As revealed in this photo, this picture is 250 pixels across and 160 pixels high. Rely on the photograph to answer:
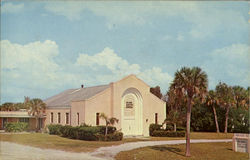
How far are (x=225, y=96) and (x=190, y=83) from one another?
25.4m

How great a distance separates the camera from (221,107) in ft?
145

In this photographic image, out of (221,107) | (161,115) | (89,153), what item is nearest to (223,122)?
(221,107)

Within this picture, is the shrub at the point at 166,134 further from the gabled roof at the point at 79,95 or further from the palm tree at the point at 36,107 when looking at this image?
the palm tree at the point at 36,107

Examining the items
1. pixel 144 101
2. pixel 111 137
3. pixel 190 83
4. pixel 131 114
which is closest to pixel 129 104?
pixel 131 114

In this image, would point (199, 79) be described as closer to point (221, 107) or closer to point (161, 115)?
point (161, 115)

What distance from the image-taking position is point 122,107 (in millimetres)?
35281

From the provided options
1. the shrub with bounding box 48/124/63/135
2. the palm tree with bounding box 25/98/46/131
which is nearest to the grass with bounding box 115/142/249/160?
the shrub with bounding box 48/124/63/135

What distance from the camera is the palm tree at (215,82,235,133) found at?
4312 cm

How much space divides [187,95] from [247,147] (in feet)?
22.3

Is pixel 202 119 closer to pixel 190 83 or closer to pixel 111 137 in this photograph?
pixel 111 137

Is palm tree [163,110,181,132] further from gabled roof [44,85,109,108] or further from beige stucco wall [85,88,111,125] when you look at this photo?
gabled roof [44,85,109,108]

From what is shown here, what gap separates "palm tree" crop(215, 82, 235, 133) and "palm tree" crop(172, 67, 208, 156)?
23.6 meters

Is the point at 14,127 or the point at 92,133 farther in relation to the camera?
the point at 14,127

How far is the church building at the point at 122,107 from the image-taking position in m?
33.7
